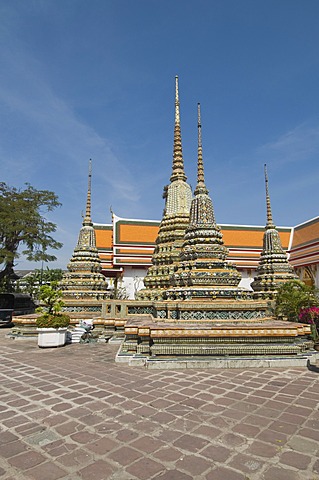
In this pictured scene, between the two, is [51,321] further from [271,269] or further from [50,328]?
[271,269]

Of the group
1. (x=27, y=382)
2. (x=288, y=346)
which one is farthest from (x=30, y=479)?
(x=288, y=346)

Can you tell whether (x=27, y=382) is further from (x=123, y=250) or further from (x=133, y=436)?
(x=123, y=250)

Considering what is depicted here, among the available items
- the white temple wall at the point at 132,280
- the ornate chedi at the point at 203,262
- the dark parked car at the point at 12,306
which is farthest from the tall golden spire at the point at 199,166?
the white temple wall at the point at 132,280

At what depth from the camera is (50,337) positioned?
31.6 feet

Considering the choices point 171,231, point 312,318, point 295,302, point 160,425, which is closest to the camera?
point 160,425

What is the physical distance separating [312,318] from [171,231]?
7.14 metres

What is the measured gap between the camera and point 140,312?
11.9m

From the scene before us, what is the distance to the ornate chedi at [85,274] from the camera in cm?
1480

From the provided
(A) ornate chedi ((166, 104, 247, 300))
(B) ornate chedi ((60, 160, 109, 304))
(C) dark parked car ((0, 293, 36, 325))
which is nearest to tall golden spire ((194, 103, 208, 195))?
(A) ornate chedi ((166, 104, 247, 300))

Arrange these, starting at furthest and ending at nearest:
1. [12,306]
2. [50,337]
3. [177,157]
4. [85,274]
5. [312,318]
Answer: [12,306]
[177,157]
[85,274]
[50,337]
[312,318]

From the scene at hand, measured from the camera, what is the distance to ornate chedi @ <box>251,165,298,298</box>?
653 inches

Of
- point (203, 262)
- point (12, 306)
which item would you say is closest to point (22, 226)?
point (12, 306)

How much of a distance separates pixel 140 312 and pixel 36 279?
35.4 metres

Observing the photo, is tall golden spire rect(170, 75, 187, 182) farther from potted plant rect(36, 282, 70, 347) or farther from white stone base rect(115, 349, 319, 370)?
white stone base rect(115, 349, 319, 370)
